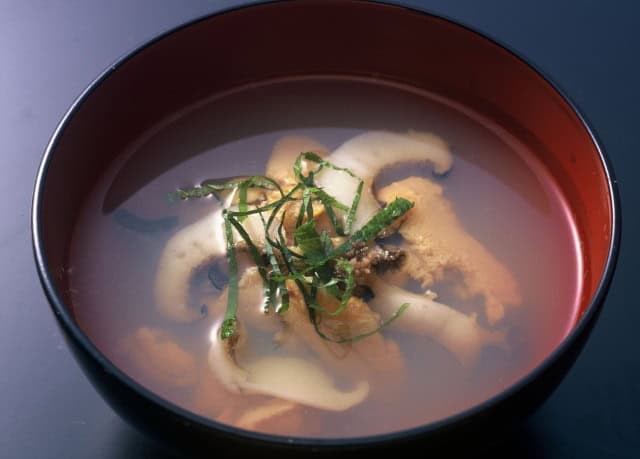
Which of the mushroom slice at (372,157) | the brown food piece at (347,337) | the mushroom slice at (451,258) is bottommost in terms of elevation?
the brown food piece at (347,337)

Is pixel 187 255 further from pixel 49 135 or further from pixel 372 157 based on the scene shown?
pixel 49 135

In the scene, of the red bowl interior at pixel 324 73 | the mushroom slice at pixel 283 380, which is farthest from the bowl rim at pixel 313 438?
the mushroom slice at pixel 283 380

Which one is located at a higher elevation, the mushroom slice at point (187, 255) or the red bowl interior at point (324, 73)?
the red bowl interior at point (324, 73)

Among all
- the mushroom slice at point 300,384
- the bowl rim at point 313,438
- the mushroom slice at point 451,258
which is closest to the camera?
the bowl rim at point 313,438

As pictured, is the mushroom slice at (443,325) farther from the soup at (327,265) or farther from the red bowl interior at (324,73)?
the red bowl interior at (324,73)

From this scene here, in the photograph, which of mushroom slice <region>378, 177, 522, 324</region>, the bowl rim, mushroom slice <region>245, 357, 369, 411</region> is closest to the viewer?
the bowl rim

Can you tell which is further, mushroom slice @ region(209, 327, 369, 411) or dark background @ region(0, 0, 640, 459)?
dark background @ region(0, 0, 640, 459)

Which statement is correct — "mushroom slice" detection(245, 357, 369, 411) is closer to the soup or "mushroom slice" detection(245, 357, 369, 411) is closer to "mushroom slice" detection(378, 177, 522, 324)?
the soup

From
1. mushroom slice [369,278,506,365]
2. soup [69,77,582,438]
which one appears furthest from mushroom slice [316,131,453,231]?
mushroom slice [369,278,506,365]

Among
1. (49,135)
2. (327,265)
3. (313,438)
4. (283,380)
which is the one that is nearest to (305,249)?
(327,265)

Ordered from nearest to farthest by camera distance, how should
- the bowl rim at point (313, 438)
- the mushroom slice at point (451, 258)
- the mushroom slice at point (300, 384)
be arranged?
the bowl rim at point (313, 438) < the mushroom slice at point (300, 384) < the mushroom slice at point (451, 258)
